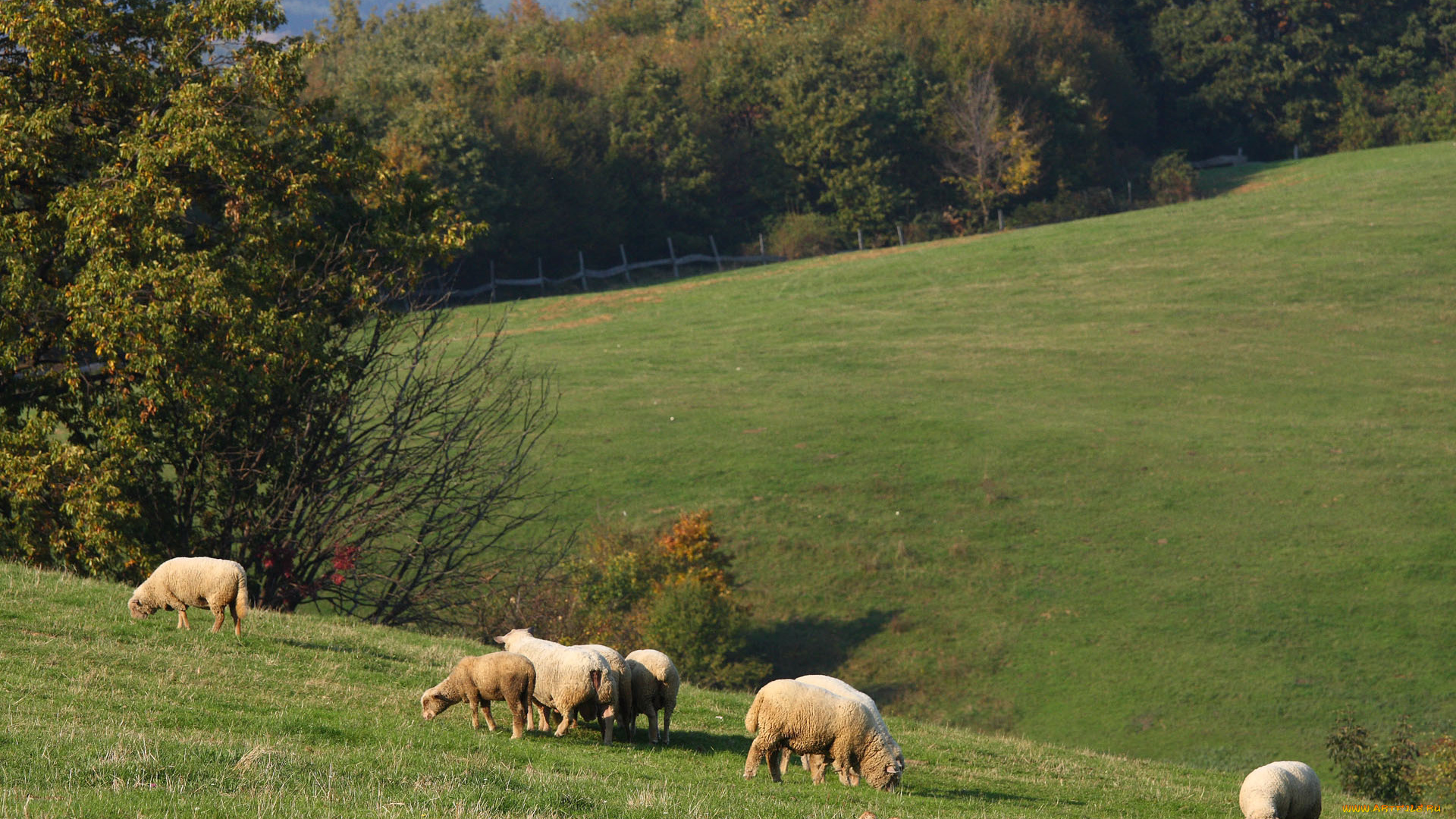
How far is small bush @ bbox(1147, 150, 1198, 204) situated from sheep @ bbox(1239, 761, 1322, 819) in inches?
3540

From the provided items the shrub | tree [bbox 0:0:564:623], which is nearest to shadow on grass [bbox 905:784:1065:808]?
tree [bbox 0:0:564:623]

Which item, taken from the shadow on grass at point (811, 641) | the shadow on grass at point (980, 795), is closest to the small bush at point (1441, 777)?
the shadow on grass at point (980, 795)

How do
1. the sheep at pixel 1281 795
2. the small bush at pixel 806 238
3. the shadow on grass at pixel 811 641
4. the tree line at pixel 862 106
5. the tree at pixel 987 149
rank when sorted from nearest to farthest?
1. the sheep at pixel 1281 795
2. the shadow on grass at pixel 811 641
3. the tree line at pixel 862 106
4. the small bush at pixel 806 238
5. the tree at pixel 987 149

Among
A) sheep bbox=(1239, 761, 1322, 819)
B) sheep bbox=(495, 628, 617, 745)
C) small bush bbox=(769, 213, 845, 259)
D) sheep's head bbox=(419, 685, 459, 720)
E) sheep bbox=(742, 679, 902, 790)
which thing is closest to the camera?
sheep bbox=(742, 679, 902, 790)

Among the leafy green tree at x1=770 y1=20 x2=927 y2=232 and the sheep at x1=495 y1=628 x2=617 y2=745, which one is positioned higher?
the leafy green tree at x1=770 y1=20 x2=927 y2=232

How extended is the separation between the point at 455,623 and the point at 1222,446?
3036cm

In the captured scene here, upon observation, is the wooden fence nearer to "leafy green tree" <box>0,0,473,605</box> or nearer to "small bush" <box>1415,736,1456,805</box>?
"leafy green tree" <box>0,0,473,605</box>

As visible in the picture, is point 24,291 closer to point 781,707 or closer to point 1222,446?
point 781,707

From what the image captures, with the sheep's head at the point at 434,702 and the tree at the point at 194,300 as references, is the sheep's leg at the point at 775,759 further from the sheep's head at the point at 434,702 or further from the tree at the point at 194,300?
the tree at the point at 194,300

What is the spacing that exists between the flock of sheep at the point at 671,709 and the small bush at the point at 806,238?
7906 cm

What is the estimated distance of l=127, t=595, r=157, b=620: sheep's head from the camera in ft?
52.7

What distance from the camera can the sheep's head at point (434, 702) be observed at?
523 inches

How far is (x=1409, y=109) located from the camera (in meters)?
107

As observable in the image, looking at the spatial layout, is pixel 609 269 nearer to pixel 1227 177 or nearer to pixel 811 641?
pixel 1227 177
